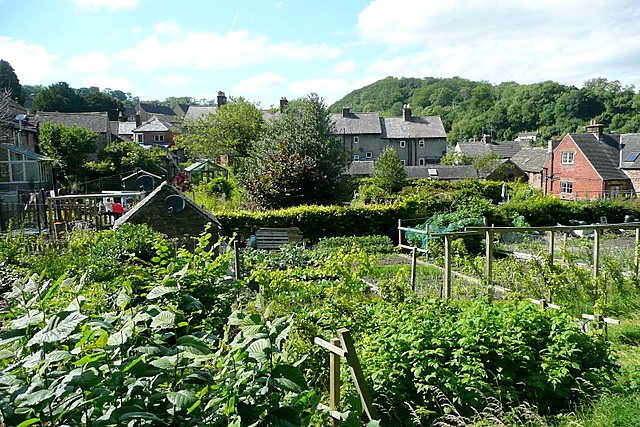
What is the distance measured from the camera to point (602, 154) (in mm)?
42688

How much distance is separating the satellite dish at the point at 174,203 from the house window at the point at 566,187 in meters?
39.6

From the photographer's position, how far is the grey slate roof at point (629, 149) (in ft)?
135

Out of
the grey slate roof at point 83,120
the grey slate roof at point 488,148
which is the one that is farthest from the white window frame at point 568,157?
the grey slate roof at point 83,120

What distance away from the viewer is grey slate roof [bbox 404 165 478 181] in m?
48.8

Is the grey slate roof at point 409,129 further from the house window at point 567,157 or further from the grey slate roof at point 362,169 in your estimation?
the house window at point 567,157

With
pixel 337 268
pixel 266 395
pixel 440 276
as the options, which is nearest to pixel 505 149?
pixel 440 276

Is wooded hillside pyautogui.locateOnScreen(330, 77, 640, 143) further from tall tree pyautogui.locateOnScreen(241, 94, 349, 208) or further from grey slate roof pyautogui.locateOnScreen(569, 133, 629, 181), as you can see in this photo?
tall tree pyautogui.locateOnScreen(241, 94, 349, 208)

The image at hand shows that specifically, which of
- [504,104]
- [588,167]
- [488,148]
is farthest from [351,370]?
[504,104]

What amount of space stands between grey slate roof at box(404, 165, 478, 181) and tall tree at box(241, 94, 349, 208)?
20.7 meters

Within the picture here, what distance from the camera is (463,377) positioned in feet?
16.5

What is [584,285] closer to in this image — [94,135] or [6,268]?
[6,268]

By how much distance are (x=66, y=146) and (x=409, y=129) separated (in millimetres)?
37545

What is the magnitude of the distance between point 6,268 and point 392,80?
5004 inches

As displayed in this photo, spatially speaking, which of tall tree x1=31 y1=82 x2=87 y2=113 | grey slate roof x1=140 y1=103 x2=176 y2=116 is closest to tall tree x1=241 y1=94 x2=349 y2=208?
tall tree x1=31 y1=82 x2=87 y2=113
